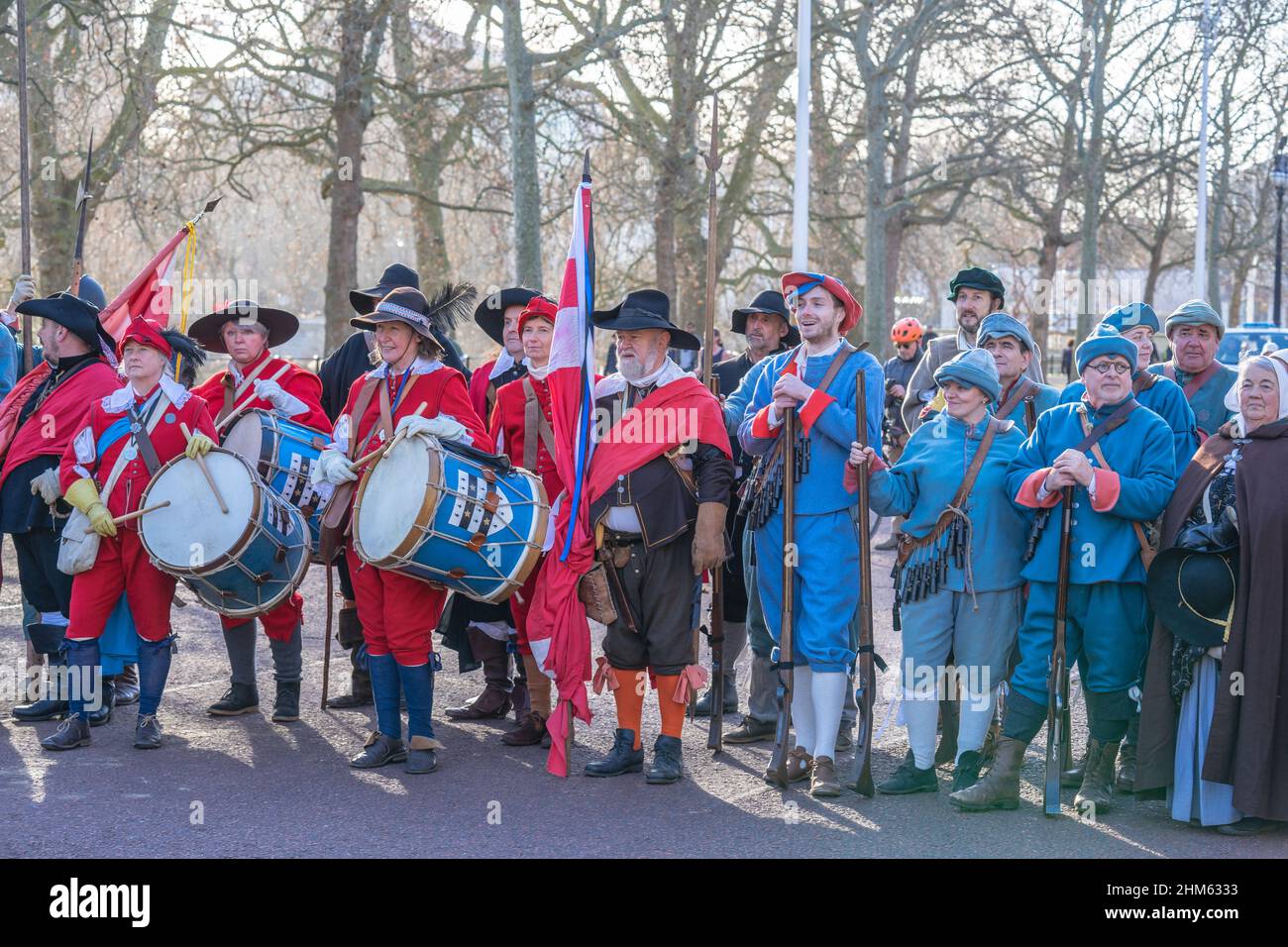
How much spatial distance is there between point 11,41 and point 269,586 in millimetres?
12807

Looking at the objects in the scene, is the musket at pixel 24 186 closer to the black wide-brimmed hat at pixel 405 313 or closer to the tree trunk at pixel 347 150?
the black wide-brimmed hat at pixel 405 313

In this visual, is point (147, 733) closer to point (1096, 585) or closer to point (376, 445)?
point (376, 445)

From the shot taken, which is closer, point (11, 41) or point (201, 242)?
point (11, 41)

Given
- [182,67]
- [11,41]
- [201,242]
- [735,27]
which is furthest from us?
[201,242]

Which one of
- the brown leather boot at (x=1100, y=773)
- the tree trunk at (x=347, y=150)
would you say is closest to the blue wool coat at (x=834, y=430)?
the brown leather boot at (x=1100, y=773)

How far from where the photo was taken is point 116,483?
6.86m

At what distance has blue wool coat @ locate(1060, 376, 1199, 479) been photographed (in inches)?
250

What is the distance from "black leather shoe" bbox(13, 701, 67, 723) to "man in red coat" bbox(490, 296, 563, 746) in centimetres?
226

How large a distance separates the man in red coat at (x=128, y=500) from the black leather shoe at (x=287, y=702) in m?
0.64

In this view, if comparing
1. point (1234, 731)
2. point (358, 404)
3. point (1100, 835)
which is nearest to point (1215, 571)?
point (1234, 731)

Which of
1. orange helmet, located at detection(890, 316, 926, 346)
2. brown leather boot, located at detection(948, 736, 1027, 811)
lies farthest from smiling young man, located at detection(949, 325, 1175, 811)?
orange helmet, located at detection(890, 316, 926, 346)

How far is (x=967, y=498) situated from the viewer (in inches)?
235

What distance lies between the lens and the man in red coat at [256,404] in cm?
729
